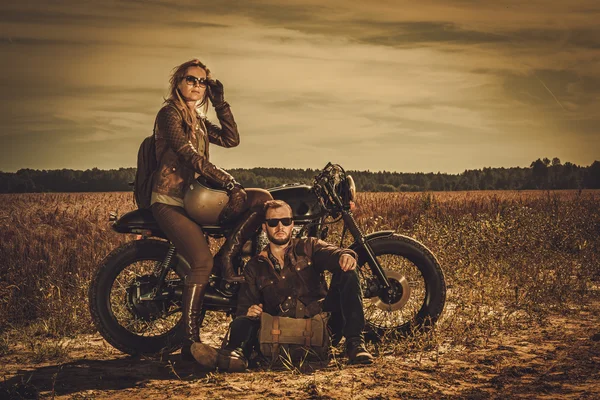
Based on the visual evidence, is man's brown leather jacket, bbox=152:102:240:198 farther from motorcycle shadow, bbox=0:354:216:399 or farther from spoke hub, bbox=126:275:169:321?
motorcycle shadow, bbox=0:354:216:399

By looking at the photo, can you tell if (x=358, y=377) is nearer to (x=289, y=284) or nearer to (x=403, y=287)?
(x=289, y=284)

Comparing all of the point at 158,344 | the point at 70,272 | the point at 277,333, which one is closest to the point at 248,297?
the point at 277,333

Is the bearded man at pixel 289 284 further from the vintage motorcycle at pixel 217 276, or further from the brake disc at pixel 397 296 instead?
the brake disc at pixel 397 296

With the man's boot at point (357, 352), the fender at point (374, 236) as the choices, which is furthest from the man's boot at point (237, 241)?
the man's boot at point (357, 352)

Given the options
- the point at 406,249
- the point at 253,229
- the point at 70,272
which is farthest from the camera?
the point at 70,272

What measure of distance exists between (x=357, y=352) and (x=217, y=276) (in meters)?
1.43

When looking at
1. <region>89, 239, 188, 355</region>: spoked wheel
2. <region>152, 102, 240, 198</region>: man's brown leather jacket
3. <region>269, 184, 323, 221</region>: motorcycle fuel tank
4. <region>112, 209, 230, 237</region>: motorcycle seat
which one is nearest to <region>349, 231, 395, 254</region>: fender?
<region>269, 184, 323, 221</region>: motorcycle fuel tank

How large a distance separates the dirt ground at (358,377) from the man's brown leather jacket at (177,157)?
5.11 feet

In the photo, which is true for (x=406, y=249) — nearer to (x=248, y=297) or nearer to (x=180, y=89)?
(x=248, y=297)

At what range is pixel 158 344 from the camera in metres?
6.04

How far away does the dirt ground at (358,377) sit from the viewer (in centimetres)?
468

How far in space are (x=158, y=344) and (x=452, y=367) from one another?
262cm

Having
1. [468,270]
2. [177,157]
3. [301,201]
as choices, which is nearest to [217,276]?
[301,201]

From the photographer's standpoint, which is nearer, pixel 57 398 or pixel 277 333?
pixel 57 398
